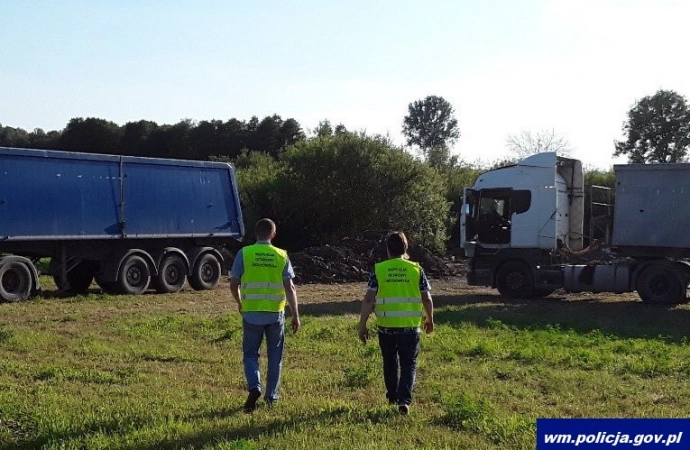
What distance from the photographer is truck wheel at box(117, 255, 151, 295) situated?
69.1ft

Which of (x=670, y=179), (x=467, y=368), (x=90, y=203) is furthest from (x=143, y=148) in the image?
(x=467, y=368)

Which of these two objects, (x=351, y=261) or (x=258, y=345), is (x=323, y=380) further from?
(x=351, y=261)

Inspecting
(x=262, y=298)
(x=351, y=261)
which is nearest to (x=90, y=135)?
(x=351, y=261)

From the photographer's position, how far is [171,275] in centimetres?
2267

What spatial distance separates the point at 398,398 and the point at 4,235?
12.7 meters

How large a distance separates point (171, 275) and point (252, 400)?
592 inches

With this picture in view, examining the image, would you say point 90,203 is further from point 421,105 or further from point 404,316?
point 421,105

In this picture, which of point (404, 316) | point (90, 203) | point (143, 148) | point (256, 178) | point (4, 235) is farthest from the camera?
point (143, 148)

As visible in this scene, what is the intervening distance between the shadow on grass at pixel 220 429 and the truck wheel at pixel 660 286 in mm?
13033

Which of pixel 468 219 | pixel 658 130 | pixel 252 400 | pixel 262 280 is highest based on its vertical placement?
pixel 658 130

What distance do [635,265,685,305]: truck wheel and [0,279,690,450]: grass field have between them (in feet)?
6.24

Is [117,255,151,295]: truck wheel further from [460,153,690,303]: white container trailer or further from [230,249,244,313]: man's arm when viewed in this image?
[230,249,244,313]: man's arm

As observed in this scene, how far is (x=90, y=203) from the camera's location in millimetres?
20062

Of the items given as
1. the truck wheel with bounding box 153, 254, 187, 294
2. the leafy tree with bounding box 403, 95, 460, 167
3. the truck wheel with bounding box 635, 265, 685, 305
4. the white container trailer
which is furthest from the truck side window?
the leafy tree with bounding box 403, 95, 460, 167
